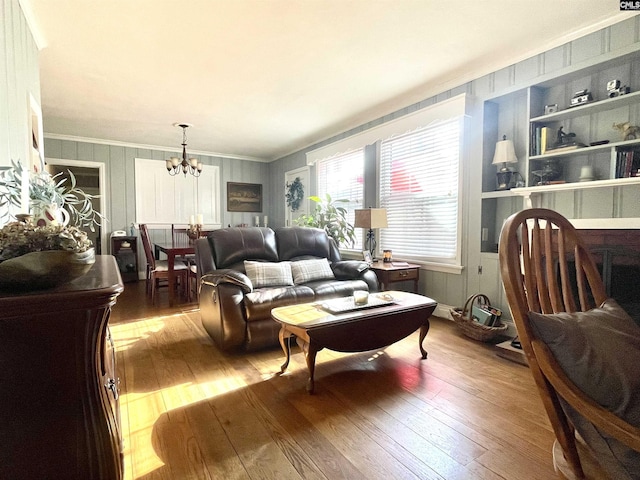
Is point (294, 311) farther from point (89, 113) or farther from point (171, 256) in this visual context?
point (89, 113)

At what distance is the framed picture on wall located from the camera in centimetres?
725

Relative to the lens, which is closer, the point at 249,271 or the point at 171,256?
the point at 249,271

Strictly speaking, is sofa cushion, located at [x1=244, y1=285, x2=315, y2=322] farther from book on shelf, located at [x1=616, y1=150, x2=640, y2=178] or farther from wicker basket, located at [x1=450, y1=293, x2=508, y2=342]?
book on shelf, located at [x1=616, y1=150, x2=640, y2=178]

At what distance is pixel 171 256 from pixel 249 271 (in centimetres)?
162

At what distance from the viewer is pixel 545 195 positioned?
290 cm

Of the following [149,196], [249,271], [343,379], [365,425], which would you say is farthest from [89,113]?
[365,425]

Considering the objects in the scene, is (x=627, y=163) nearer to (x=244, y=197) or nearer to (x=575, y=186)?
(x=575, y=186)

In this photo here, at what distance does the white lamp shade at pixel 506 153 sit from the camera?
307 cm

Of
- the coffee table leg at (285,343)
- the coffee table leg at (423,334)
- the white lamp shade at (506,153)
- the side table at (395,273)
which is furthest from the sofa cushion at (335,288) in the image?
the white lamp shade at (506,153)

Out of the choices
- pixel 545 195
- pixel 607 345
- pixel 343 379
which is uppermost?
pixel 545 195

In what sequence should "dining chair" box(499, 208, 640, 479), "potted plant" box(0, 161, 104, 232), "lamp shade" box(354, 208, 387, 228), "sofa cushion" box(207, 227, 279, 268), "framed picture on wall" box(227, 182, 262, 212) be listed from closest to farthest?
"dining chair" box(499, 208, 640, 479), "potted plant" box(0, 161, 104, 232), "sofa cushion" box(207, 227, 279, 268), "lamp shade" box(354, 208, 387, 228), "framed picture on wall" box(227, 182, 262, 212)

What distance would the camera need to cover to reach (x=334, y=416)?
1837mm

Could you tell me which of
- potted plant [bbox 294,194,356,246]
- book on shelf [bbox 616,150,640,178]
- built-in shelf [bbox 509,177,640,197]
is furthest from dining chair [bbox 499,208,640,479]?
potted plant [bbox 294,194,356,246]

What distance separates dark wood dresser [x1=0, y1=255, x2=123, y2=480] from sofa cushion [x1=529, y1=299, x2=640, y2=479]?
114 centimetres
